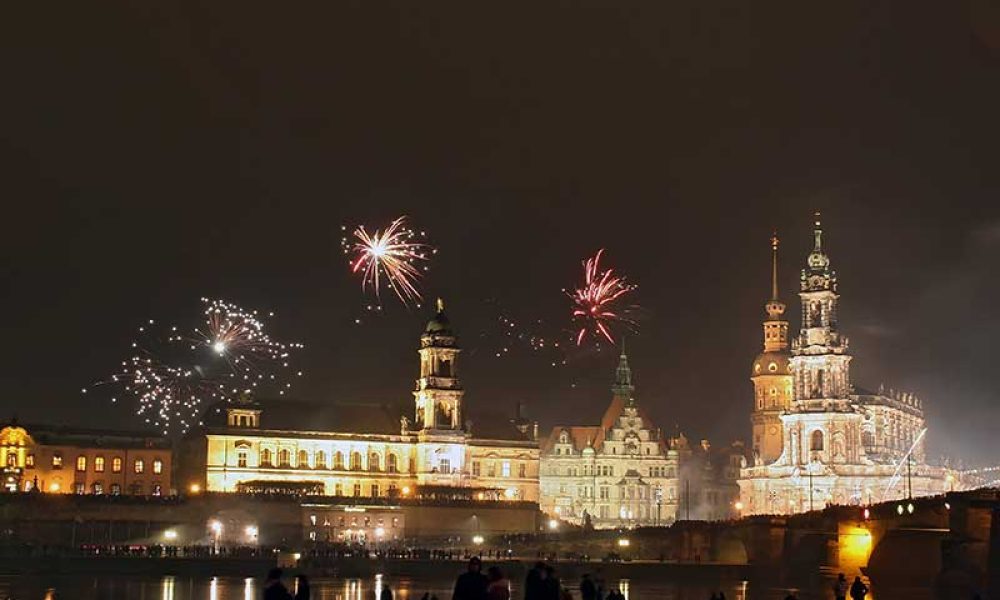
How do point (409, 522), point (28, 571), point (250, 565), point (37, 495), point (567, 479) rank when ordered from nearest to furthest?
point (28, 571) → point (250, 565) → point (37, 495) → point (409, 522) → point (567, 479)

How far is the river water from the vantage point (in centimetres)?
8325

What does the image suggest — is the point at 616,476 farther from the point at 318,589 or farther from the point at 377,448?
the point at 318,589

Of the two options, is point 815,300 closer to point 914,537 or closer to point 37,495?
point 914,537

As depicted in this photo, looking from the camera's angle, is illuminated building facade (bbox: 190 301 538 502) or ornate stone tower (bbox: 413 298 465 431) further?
ornate stone tower (bbox: 413 298 465 431)

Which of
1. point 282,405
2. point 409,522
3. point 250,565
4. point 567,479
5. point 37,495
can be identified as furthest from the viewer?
point 567,479

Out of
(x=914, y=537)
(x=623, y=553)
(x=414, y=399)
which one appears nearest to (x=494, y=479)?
(x=414, y=399)

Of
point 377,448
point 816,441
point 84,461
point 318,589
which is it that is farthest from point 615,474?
point 318,589

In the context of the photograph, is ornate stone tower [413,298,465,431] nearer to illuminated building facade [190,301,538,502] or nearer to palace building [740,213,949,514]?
illuminated building facade [190,301,538,502]

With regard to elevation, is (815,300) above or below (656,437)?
above

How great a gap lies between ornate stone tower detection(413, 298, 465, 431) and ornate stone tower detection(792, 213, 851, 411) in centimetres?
3476

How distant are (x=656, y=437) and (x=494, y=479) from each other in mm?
23474

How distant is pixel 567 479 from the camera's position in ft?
585

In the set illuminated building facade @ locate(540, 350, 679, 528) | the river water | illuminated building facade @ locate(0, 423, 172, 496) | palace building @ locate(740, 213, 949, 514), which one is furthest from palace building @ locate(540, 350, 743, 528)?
the river water

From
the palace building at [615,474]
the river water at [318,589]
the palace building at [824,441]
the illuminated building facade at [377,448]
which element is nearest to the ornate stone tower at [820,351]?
the palace building at [824,441]
